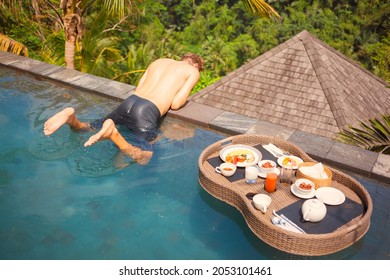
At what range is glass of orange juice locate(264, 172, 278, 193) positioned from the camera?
3574 millimetres

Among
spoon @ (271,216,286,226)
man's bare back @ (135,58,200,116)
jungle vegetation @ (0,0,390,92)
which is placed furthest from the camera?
jungle vegetation @ (0,0,390,92)

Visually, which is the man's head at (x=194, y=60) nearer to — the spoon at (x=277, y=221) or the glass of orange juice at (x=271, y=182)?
the glass of orange juice at (x=271, y=182)

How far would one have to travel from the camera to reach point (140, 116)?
4.79m

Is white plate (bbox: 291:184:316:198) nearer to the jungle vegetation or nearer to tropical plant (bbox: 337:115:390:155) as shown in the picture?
tropical plant (bbox: 337:115:390:155)

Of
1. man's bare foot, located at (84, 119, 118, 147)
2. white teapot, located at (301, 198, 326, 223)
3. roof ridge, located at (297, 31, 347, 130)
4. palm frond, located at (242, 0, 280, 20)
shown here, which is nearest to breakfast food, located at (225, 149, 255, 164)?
white teapot, located at (301, 198, 326, 223)

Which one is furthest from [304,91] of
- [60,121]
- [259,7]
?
[60,121]

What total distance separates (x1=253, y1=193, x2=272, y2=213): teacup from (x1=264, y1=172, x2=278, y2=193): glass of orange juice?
0.48ft

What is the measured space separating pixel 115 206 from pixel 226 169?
3.94ft

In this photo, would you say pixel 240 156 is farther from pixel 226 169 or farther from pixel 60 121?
pixel 60 121

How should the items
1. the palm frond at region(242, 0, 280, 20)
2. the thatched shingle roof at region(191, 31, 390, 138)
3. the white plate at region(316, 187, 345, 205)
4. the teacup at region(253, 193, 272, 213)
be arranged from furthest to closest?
1. the thatched shingle roof at region(191, 31, 390, 138)
2. the palm frond at region(242, 0, 280, 20)
3. the white plate at region(316, 187, 345, 205)
4. the teacup at region(253, 193, 272, 213)

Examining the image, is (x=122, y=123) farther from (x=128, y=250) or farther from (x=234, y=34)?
(x=234, y=34)

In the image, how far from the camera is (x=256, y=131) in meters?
4.89

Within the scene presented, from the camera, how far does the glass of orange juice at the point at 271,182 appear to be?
11.7ft
